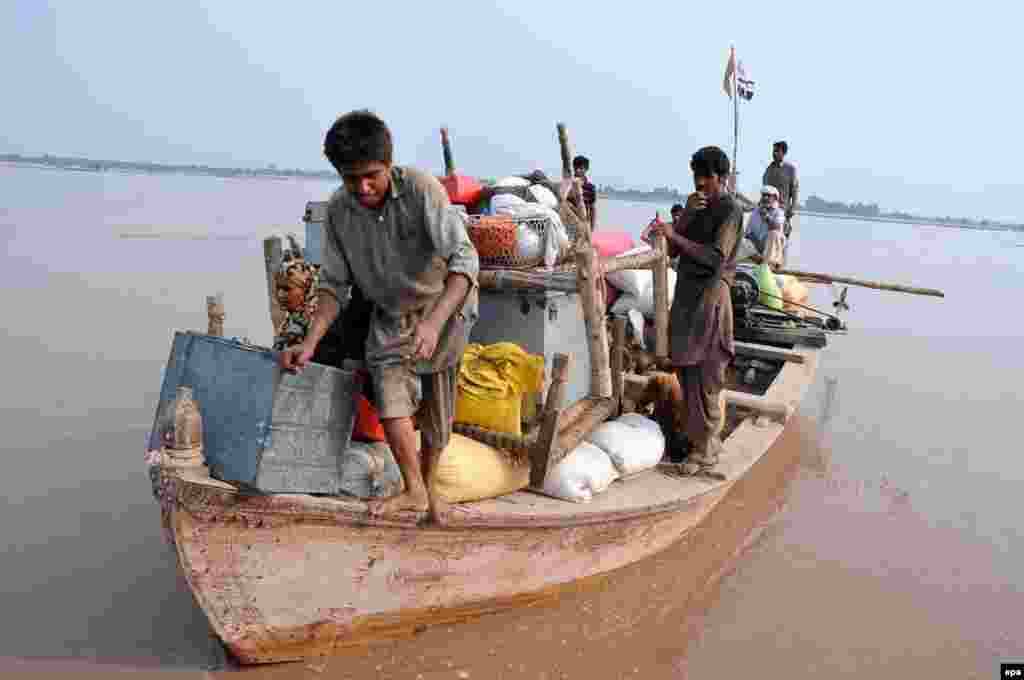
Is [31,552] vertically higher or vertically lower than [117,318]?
lower

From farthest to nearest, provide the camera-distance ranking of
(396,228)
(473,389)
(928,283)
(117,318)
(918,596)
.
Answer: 1. (928,283)
2. (117,318)
3. (918,596)
4. (473,389)
5. (396,228)

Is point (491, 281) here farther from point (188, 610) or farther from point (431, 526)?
point (188, 610)

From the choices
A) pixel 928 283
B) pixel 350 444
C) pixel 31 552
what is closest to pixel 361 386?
pixel 350 444

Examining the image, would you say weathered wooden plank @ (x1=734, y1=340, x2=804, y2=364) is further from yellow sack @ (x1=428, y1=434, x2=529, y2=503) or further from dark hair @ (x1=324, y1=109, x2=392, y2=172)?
dark hair @ (x1=324, y1=109, x2=392, y2=172)

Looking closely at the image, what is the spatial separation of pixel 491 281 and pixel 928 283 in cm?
2180

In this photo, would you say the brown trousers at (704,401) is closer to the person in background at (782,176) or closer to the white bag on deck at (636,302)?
the white bag on deck at (636,302)

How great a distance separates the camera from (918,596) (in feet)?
15.5

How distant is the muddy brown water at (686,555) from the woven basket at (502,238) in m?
1.83

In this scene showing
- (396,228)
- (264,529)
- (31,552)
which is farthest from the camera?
(31,552)

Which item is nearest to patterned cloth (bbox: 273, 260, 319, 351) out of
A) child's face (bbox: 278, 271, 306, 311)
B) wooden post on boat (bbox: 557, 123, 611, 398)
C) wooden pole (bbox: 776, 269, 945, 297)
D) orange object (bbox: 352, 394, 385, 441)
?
child's face (bbox: 278, 271, 306, 311)

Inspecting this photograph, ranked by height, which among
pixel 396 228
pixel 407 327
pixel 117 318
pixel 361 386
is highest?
pixel 396 228

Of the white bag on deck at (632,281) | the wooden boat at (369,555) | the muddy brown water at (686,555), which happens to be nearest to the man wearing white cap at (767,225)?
the muddy brown water at (686,555)

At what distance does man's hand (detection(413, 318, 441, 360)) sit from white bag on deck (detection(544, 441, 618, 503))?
146cm

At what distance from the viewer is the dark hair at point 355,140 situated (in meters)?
2.19
